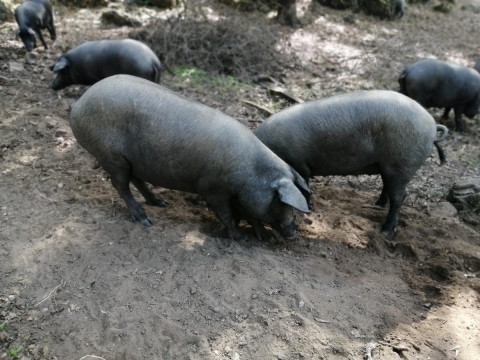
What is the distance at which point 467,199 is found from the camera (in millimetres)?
5641

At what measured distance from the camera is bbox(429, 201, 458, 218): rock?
5.48m

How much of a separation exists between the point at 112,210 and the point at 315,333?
2.60 m

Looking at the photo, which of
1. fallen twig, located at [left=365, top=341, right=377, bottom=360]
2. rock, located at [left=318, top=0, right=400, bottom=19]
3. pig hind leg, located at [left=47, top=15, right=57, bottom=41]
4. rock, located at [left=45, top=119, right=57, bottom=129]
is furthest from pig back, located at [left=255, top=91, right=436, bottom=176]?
rock, located at [left=318, top=0, right=400, bottom=19]

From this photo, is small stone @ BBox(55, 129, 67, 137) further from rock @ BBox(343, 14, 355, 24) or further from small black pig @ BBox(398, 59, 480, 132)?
rock @ BBox(343, 14, 355, 24)

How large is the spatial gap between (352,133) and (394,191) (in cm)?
87

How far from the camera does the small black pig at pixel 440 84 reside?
7751 mm

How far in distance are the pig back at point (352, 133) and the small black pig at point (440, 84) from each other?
346 centimetres

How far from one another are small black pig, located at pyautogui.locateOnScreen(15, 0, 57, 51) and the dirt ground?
3.28 metres

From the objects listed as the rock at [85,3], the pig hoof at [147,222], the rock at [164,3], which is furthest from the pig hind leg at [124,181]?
the rock at [85,3]

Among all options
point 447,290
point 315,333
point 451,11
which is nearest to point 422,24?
point 451,11

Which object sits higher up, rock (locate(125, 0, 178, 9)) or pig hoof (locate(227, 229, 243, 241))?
rock (locate(125, 0, 178, 9))

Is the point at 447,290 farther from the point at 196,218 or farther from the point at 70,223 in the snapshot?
the point at 70,223

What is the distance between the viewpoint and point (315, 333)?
3402 mm

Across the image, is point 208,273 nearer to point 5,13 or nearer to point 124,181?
point 124,181
